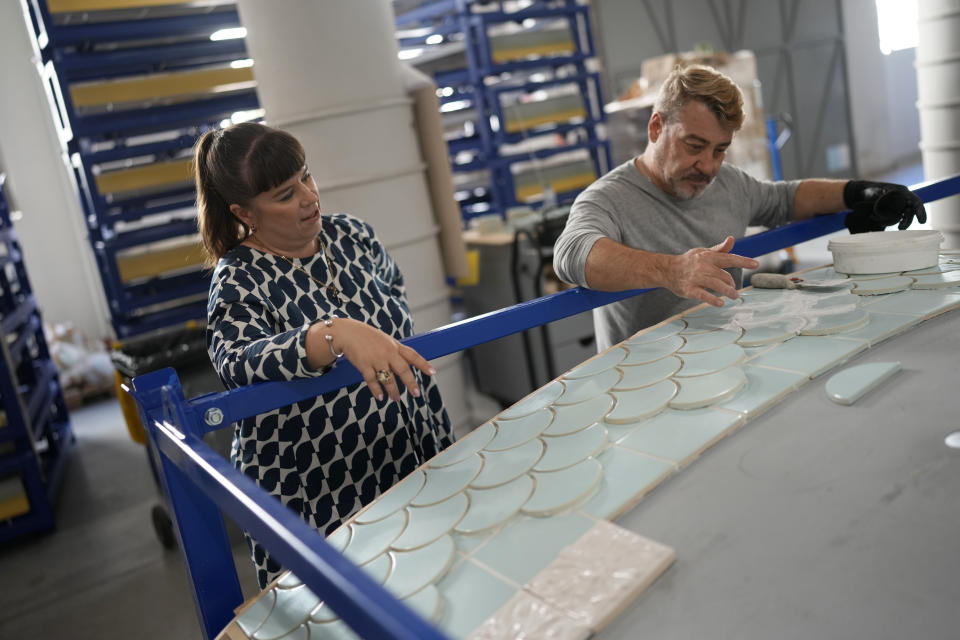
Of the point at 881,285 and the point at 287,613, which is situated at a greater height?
the point at 881,285

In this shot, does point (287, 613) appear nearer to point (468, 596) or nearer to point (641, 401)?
point (468, 596)

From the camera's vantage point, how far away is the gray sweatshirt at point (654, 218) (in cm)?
211

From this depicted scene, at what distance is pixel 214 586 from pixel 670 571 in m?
A: 0.76

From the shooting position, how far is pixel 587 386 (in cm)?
152

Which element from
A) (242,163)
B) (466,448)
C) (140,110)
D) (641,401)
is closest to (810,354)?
(641,401)

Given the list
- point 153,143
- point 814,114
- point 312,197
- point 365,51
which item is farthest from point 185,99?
point 814,114

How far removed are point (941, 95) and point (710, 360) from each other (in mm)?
3369

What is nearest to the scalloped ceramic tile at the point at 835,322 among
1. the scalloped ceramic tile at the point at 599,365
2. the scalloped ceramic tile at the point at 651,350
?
the scalloped ceramic tile at the point at 651,350

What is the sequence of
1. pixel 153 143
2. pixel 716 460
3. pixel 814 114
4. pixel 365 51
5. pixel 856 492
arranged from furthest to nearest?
pixel 814 114 → pixel 153 143 → pixel 365 51 → pixel 716 460 → pixel 856 492

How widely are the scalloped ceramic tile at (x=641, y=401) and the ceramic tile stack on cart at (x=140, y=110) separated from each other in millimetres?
3712

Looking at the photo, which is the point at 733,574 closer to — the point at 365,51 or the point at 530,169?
the point at 365,51

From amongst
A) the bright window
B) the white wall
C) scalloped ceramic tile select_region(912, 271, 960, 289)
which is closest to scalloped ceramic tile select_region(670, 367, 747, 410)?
scalloped ceramic tile select_region(912, 271, 960, 289)

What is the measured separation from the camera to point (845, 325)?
59.1 inches

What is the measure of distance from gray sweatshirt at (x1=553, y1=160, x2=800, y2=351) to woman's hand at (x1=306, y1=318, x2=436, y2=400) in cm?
81
